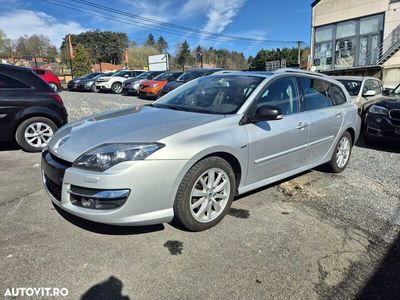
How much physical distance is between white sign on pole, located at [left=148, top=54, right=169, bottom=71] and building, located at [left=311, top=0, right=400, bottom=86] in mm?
15615

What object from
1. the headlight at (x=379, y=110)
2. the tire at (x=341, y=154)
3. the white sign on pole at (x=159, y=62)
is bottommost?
the tire at (x=341, y=154)

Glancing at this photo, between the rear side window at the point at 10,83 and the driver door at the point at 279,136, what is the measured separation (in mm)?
4715

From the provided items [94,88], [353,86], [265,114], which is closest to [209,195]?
[265,114]

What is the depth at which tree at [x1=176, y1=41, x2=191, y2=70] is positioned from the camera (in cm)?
8800

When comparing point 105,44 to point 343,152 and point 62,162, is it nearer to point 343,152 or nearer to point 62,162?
point 343,152

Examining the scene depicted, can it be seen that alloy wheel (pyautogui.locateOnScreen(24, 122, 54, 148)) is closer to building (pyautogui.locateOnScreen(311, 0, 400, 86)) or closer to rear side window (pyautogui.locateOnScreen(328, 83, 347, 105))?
rear side window (pyautogui.locateOnScreen(328, 83, 347, 105))

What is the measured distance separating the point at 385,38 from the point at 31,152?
25282 millimetres

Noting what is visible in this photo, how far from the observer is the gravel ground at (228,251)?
2.66 metres

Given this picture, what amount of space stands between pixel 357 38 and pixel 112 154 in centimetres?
2757

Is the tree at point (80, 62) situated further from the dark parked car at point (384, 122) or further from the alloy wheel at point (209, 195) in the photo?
the alloy wheel at point (209, 195)

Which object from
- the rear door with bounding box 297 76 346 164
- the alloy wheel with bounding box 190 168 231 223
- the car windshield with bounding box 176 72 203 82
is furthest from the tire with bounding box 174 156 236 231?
the car windshield with bounding box 176 72 203 82

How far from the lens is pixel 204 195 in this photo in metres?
3.46

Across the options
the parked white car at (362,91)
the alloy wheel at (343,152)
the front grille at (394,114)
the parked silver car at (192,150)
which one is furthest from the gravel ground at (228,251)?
the parked white car at (362,91)

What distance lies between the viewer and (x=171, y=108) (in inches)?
167
